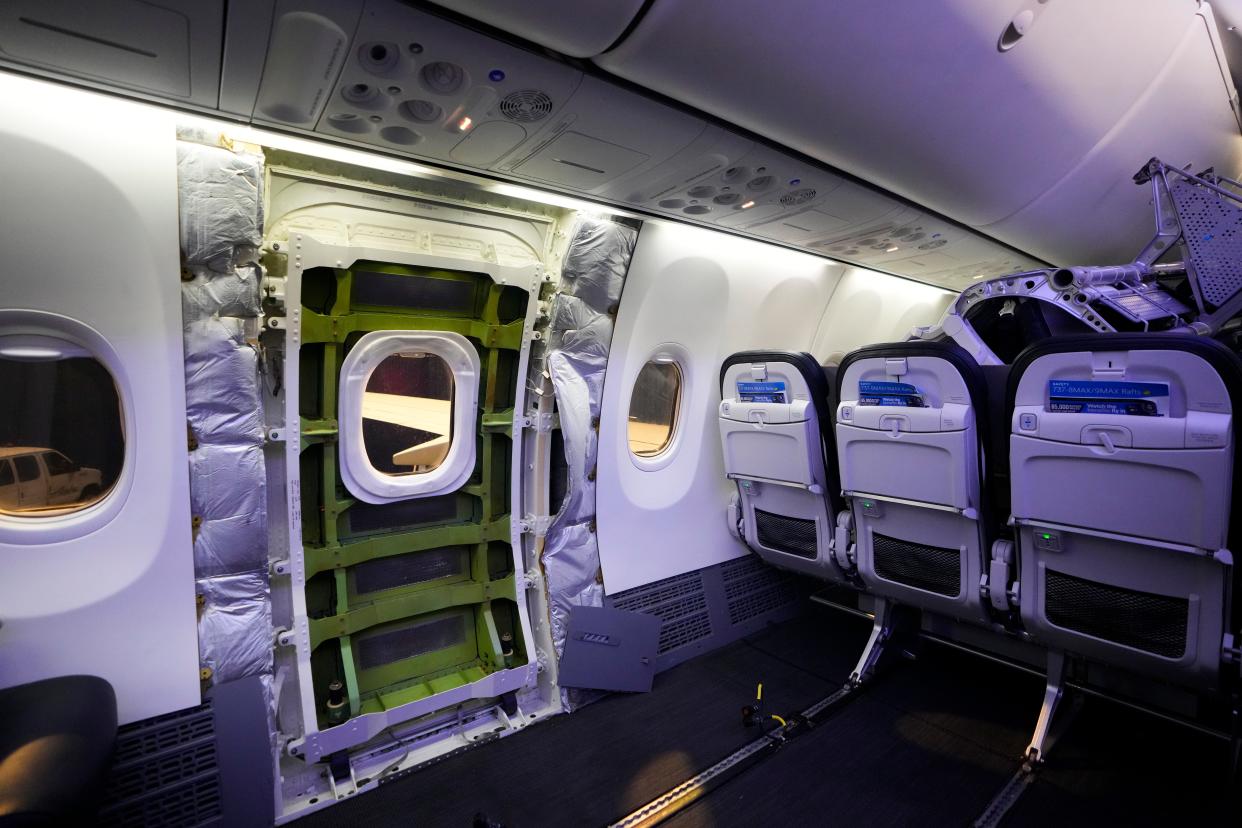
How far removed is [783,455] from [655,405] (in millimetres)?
1339

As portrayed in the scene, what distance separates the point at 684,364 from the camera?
5281 mm

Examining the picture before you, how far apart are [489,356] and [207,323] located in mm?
1560

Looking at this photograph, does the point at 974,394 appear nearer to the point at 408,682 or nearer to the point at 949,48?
the point at 949,48

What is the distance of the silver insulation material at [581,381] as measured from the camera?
13.3ft

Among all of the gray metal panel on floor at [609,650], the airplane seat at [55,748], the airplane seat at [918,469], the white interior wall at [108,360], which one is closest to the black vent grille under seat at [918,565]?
the airplane seat at [918,469]

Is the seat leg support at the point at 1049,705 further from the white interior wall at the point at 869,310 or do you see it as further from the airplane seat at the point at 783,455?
the white interior wall at the point at 869,310

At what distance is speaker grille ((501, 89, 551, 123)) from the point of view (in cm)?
230

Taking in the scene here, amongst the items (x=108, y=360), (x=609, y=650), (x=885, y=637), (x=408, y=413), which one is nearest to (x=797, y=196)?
(x=408, y=413)

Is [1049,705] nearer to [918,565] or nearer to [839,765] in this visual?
[918,565]

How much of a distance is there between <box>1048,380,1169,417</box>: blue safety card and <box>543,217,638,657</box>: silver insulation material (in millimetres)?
2654

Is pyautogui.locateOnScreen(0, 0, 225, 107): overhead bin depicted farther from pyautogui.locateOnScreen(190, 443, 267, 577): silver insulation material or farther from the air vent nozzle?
the air vent nozzle

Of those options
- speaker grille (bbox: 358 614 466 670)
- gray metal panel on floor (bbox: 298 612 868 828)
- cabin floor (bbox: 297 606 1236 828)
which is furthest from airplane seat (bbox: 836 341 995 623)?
speaker grille (bbox: 358 614 466 670)

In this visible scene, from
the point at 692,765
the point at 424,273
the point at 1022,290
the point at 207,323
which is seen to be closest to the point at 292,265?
the point at 207,323

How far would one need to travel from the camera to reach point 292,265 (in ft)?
10.4
